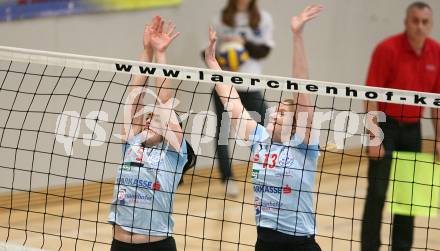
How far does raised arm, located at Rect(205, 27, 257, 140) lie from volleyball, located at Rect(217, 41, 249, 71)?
2726mm

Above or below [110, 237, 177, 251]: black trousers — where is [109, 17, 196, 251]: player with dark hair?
above

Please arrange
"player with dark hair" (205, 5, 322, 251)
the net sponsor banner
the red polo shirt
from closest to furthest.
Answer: "player with dark hair" (205, 5, 322, 251)
the red polo shirt
the net sponsor banner

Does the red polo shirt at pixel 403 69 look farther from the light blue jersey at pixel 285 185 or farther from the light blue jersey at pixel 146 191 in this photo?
the light blue jersey at pixel 146 191

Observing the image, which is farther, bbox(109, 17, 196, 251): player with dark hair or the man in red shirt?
the man in red shirt

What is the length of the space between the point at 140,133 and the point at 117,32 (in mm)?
3220

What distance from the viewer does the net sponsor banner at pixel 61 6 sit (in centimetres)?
841

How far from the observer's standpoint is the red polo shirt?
285 inches

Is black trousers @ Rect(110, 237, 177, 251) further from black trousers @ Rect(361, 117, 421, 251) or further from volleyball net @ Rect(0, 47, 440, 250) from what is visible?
black trousers @ Rect(361, 117, 421, 251)

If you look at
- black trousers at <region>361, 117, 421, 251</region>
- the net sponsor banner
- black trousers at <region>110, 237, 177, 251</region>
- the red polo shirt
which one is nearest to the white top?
the net sponsor banner

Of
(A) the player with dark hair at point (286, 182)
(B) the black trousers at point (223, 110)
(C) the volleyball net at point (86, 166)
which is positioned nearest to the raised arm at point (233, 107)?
(A) the player with dark hair at point (286, 182)

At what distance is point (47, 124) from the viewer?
8.69 metres

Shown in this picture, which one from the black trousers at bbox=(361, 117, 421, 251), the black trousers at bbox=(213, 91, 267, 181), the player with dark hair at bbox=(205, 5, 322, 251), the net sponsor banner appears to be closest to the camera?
the player with dark hair at bbox=(205, 5, 322, 251)

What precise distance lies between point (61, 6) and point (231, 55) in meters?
1.49

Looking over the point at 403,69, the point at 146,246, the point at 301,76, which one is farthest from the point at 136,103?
the point at 403,69
